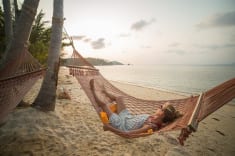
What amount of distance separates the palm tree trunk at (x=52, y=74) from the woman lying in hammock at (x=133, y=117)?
0.68 meters

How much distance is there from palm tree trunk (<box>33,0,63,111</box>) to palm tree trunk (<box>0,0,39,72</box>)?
570 millimetres

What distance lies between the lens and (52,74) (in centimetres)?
308

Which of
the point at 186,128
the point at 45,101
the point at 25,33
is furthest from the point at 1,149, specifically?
the point at 186,128

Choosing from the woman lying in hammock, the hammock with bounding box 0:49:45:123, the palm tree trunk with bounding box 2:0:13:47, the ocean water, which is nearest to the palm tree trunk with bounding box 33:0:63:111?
the hammock with bounding box 0:49:45:123

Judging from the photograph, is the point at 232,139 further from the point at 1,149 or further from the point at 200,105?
the point at 1,149

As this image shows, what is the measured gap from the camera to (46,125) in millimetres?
2574

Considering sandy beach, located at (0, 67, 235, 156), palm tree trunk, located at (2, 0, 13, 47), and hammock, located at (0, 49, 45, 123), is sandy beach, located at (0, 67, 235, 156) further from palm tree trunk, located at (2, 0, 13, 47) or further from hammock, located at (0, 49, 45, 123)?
palm tree trunk, located at (2, 0, 13, 47)

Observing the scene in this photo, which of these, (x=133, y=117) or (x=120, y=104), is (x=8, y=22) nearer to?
(x=120, y=104)

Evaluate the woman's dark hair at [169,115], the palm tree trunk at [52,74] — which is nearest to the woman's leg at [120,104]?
the woman's dark hair at [169,115]

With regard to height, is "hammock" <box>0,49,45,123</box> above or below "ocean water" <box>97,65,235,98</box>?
above

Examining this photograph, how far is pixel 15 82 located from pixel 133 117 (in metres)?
1.57

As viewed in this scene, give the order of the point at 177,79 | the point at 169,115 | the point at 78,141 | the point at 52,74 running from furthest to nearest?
the point at 177,79
the point at 52,74
the point at 78,141
the point at 169,115

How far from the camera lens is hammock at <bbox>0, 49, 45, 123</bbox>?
156 cm

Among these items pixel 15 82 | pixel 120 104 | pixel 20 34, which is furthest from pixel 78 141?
pixel 20 34
